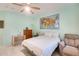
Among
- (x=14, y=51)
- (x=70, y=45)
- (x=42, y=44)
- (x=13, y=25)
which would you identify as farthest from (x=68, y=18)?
(x=14, y=51)

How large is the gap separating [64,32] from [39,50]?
0.44 meters

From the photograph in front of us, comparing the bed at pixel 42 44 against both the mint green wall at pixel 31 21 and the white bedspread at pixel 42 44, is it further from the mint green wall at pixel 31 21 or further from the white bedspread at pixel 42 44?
the mint green wall at pixel 31 21

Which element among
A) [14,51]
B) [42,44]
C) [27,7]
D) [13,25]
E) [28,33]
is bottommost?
[14,51]

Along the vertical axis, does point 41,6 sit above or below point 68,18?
above

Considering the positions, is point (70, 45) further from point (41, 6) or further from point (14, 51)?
point (14, 51)

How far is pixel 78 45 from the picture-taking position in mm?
1775

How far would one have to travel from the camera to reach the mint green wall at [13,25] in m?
1.82

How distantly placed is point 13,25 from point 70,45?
2.88 feet

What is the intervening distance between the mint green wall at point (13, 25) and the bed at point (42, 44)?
21cm

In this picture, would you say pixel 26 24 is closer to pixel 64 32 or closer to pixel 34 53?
pixel 34 53

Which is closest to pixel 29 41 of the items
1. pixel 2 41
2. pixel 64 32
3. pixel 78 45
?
pixel 2 41

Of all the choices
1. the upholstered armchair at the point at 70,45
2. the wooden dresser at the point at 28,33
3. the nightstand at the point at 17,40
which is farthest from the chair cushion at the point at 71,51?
the nightstand at the point at 17,40

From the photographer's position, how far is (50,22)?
186 cm

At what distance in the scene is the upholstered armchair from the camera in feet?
5.82
